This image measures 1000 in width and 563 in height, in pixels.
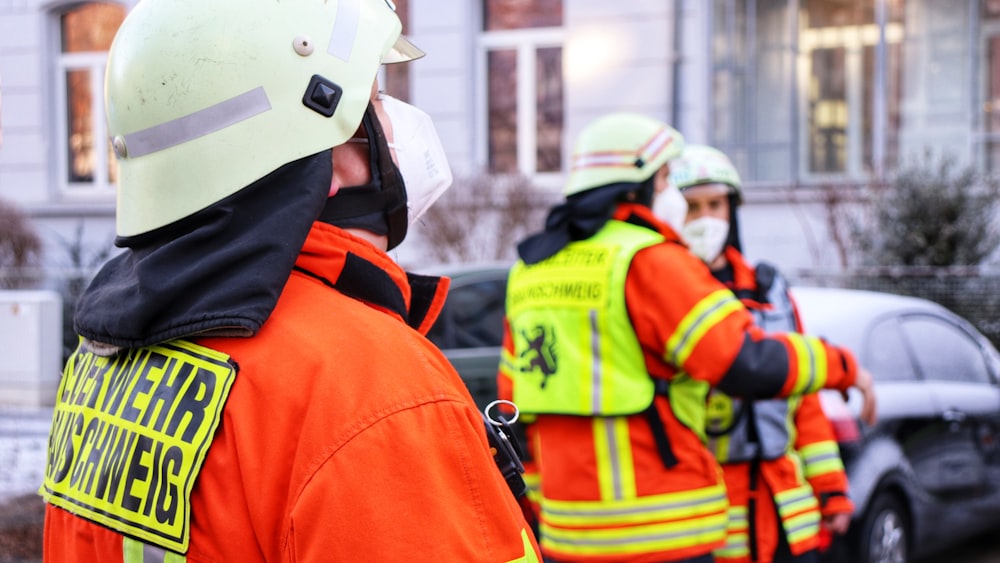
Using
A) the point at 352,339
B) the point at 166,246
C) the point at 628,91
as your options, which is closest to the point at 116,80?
the point at 166,246

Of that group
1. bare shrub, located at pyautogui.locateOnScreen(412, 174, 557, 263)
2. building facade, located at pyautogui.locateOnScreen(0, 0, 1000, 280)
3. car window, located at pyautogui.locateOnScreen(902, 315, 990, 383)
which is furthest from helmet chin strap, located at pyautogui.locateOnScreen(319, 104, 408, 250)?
building facade, located at pyautogui.locateOnScreen(0, 0, 1000, 280)

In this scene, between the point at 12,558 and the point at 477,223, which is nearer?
the point at 12,558

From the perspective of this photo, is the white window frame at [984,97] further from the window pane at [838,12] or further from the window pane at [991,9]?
the window pane at [838,12]

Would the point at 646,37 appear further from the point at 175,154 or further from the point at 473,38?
the point at 175,154

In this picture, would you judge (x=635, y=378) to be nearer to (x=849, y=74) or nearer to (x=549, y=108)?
(x=849, y=74)

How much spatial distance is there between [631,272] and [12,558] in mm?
3045

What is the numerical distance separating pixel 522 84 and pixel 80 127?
5942 mm

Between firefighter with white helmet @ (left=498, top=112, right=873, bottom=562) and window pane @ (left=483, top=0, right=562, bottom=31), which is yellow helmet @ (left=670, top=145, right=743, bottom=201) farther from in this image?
window pane @ (left=483, top=0, right=562, bottom=31)

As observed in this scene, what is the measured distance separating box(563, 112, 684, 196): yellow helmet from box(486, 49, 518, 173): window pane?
9.57m

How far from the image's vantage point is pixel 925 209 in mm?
9617

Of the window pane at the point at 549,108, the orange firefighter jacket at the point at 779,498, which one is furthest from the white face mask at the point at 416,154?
the window pane at the point at 549,108

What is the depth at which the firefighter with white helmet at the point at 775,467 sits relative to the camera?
3332mm

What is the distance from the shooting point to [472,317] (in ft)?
19.6

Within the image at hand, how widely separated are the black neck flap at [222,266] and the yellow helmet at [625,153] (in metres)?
1.95
